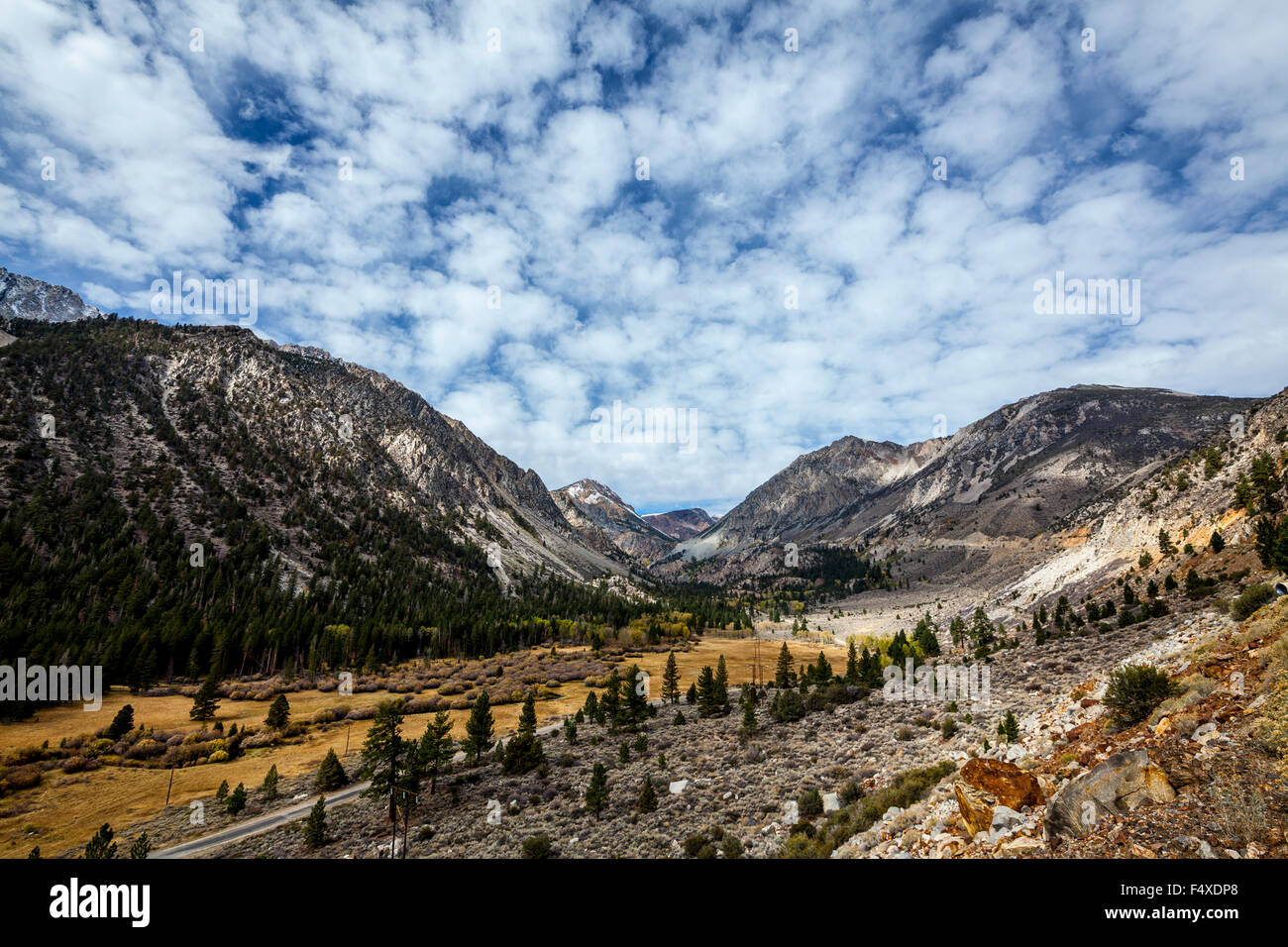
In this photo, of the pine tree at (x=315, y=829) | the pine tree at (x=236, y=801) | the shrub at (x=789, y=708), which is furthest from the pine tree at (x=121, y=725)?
the shrub at (x=789, y=708)

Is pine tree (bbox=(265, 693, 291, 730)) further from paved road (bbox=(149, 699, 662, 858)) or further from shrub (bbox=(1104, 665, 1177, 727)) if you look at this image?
shrub (bbox=(1104, 665, 1177, 727))

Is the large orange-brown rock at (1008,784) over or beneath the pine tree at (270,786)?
over

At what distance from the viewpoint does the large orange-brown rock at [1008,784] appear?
12.1m

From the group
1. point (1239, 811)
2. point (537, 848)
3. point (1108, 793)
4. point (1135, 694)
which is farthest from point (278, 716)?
point (1239, 811)

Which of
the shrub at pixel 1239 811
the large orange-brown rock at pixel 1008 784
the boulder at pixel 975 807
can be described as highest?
the shrub at pixel 1239 811

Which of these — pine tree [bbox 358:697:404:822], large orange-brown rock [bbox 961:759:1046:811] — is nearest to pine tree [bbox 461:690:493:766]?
pine tree [bbox 358:697:404:822]

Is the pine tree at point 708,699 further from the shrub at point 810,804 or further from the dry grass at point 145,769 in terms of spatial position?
the shrub at point 810,804

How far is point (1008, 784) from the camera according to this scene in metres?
12.5

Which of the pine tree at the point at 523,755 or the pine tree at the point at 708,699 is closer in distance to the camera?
the pine tree at the point at 523,755

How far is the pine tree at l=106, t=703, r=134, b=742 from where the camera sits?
1789 inches

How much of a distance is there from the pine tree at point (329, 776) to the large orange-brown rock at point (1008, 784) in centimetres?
3985

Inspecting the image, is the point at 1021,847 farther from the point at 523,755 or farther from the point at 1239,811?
the point at 523,755

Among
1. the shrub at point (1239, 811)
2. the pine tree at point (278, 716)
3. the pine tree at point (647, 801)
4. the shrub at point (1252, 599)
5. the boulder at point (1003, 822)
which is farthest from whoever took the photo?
the pine tree at point (278, 716)
